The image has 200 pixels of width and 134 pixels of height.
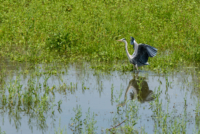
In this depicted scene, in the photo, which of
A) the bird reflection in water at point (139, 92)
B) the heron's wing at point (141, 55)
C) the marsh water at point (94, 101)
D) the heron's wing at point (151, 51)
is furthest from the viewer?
the heron's wing at point (141, 55)

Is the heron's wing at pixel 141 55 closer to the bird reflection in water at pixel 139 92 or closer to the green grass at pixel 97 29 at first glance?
the green grass at pixel 97 29

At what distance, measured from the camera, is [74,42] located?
12.6 meters

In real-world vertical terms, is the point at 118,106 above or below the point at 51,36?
below

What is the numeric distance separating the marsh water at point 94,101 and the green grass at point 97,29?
108 centimetres

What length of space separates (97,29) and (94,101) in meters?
6.50

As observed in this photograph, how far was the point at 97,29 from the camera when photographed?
1361 cm

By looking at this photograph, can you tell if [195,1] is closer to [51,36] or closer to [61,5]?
[61,5]

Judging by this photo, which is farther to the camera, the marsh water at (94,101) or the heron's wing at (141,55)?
the heron's wing at (141,55)

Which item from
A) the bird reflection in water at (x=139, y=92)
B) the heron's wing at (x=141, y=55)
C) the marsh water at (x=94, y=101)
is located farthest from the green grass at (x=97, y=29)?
the bird reflection in water at (x=139, y=92)

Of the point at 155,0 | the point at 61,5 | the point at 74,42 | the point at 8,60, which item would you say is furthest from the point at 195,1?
the point at 8,60

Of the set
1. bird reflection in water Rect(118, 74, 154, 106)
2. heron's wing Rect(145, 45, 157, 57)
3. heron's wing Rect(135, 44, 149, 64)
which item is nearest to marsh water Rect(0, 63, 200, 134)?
bird reflection in water Rect(118, 74, 154, 106)

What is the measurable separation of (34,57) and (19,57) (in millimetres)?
476

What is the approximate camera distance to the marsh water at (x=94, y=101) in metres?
6.12

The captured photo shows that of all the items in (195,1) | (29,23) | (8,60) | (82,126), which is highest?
(195,1)
